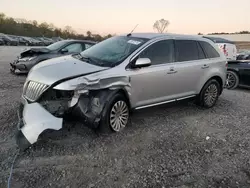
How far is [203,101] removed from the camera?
5863 mm

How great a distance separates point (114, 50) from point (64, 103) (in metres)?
1.60

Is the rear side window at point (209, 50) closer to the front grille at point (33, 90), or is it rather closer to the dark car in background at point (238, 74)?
the dark car in background at point (238, 74)

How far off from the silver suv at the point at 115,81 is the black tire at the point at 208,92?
0.09ft

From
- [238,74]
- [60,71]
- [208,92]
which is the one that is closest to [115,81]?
[60,71]

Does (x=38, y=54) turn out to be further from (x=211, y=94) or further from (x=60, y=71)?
(x=211, y=94)

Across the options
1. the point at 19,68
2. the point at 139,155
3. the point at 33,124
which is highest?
the point at 19,68

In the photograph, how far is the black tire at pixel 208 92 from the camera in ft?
19.0

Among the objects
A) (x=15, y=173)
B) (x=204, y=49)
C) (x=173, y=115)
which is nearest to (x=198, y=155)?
(x=173, y=115)

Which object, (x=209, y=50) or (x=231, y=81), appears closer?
(x=209, y=50)

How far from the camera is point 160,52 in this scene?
4.79 metres

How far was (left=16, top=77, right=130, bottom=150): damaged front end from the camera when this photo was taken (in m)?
3.49

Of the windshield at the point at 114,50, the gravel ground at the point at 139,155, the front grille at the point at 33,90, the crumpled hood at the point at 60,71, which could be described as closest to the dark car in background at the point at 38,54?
the gravel ground at the point at 139,155

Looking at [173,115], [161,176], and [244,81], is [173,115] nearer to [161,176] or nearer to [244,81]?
[161,176]

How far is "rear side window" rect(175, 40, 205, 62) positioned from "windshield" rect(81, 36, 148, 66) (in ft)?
2.95
